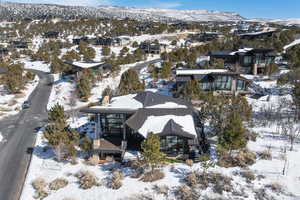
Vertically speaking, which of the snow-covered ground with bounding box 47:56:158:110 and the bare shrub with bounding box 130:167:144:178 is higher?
the snow-covered ground with bounding box 47:56:158:110

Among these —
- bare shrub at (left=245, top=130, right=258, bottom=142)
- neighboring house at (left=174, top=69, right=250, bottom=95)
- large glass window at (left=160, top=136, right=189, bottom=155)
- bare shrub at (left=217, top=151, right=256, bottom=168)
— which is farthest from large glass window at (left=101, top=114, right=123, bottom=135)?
Answer: neighboring house at (left=174, top=69, right=250, bottom=95)

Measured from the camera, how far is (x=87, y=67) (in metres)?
56.7

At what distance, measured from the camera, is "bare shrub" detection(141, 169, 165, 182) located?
2090 centimetres

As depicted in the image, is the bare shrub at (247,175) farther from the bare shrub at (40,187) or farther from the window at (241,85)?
the window at (241,85)

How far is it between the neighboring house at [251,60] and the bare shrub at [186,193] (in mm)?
40864

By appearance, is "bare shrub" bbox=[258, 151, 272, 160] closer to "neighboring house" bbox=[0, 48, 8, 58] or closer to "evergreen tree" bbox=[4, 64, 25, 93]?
"evergreen tree" bbox=[4, 64, 25, 93]

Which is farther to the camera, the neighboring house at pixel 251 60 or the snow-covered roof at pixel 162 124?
the neighboring house at pixel 251 60

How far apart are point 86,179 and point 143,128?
770 centimetres

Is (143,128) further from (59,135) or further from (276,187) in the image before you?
(276,187)

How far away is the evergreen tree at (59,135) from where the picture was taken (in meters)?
23.0

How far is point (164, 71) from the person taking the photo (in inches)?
2032

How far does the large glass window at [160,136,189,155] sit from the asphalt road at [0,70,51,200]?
14.5 m

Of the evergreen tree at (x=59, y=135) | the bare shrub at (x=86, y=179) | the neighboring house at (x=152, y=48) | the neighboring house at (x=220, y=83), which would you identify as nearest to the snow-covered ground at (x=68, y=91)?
the evergreen tree at (x=59, y=135)

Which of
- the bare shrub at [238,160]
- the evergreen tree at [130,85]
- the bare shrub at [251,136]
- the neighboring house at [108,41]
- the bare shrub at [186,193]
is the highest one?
the neighboring house at [108,41]
